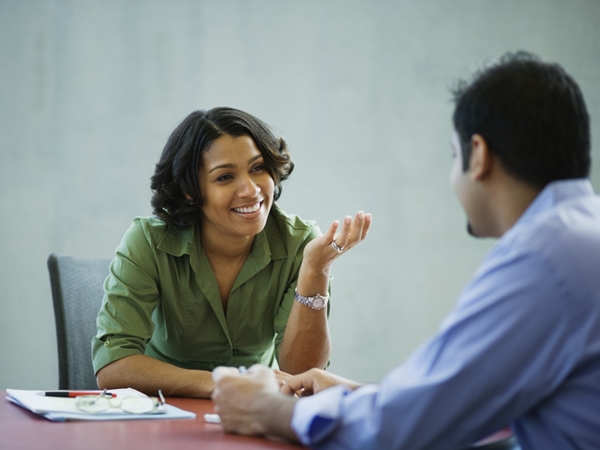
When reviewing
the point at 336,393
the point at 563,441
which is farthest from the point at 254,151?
the point at 563,441

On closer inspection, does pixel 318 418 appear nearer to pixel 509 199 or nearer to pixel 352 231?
pixel 509 199

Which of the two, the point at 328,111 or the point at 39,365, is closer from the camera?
the point at 39,365

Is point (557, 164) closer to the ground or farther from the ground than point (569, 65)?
closer to the ground

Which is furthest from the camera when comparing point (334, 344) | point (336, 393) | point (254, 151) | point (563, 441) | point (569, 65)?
point (569, 65)

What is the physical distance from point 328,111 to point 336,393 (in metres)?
2.99

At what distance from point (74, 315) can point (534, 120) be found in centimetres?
165

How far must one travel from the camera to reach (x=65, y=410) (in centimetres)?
128

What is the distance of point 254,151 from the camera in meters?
2.11

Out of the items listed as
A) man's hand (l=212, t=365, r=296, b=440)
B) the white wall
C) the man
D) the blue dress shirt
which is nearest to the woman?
man's hand (l=212, t=365, r=296, b=440)

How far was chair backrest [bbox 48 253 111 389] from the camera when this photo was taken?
2109mm

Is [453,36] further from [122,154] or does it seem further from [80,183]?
[80,183]

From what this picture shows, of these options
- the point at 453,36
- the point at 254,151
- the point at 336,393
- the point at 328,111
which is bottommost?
the point at 336,393

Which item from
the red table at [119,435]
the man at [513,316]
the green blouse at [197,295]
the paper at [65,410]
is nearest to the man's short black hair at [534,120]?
the man at [513,316]

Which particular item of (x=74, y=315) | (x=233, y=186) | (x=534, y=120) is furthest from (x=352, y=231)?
(x=534, y=120)
